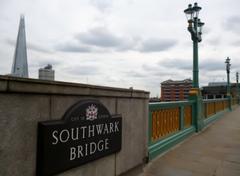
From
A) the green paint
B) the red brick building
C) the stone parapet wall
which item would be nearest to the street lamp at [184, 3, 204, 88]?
the green paint

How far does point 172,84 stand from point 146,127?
1480 inches

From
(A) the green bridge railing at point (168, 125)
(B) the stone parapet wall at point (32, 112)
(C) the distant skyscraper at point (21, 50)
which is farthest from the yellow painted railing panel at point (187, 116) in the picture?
(C) the distant skyscraper at point (21, 50)

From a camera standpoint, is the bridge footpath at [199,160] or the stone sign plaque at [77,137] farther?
the bridge footpath at [199,160]

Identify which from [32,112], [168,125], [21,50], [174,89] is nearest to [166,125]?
[168,125]

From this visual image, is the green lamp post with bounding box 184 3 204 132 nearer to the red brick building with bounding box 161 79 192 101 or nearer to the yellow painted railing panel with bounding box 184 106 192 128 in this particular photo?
the yellow painted railing panel with bounding box 184 106 192 128

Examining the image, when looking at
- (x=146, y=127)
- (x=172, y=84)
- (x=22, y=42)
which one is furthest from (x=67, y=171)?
(x=172, y=84)

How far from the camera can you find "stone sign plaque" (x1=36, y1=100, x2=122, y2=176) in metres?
2.43

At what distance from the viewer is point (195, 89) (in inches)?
354

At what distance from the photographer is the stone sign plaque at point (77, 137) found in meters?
2.43

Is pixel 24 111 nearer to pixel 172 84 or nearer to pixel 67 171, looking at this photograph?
pixel 67 171

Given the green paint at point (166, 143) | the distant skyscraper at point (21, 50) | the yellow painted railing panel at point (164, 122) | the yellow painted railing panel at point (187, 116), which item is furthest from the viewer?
the yellow painted railing panel at point (187, 116)

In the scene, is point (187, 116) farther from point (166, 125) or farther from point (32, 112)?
point (32, 112)

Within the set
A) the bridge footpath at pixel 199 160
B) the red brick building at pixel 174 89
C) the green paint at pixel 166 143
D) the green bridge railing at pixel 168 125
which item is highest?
the red brick building at pixel 174 89

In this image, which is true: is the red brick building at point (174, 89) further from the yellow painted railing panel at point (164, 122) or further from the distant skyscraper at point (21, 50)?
the distant skyscraper at point (21, 50)
